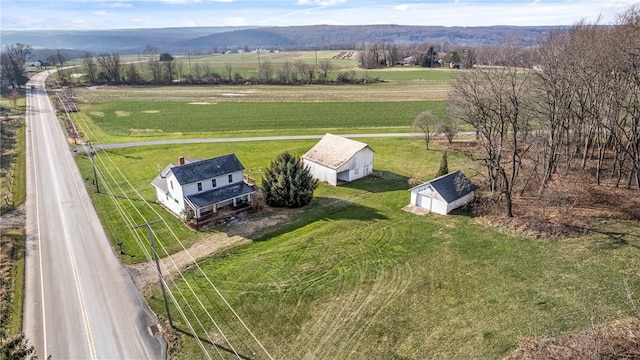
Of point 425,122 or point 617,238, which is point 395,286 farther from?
point 425,122

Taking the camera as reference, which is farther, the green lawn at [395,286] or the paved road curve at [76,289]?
the paved road curve at [76,289]

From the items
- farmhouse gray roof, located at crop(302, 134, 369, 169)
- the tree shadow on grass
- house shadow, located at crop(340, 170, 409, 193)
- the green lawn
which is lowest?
the green lawn

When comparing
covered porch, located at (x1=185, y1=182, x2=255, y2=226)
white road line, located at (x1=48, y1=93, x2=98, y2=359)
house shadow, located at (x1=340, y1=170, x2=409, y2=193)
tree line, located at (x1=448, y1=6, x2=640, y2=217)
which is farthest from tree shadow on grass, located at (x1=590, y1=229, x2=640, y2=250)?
white road line, located at (x1=48, y1=93, x2=98, y2=359)

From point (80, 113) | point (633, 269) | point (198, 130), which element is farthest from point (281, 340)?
point (80, 113)

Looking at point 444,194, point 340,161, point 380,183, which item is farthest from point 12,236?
point 444,194

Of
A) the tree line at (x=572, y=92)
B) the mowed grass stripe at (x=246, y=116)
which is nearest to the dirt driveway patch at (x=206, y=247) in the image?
the tree line at (x=572, y=92)

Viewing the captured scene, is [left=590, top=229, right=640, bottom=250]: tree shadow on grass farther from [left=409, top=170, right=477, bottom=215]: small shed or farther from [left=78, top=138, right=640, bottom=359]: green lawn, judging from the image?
[left=409, top=170, right=477, bottom=215]: small shed

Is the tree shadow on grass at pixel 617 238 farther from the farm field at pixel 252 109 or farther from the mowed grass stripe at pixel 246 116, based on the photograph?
the mowed grass stripe at pixel 246 116
